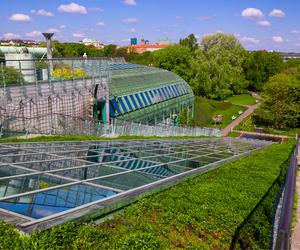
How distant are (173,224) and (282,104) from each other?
4321cm

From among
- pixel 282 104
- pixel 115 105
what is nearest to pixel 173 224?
pixel 115 105

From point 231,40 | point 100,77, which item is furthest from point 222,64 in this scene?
point 100,77

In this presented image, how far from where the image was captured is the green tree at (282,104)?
4559 cm

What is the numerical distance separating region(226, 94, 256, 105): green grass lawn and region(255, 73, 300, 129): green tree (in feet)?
73.0

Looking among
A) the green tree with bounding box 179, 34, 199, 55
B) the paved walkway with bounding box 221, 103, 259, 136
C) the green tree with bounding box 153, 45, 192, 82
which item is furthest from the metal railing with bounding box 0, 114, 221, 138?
the green tree with bounding box 179, 34, 199, 55

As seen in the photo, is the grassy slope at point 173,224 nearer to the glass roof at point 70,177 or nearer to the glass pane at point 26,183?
the glass roof at point 70,177

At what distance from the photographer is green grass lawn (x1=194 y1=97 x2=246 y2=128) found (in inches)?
1948

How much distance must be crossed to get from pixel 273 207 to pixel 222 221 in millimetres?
1079

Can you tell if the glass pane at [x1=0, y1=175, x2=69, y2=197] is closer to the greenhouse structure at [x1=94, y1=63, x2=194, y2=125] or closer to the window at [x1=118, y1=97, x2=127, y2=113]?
the greenhouse structure at [x1=94, y1=63, x2=194, y2=125]

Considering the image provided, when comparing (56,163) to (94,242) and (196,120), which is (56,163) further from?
(196,120)

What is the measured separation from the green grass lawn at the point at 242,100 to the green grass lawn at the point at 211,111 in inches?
343

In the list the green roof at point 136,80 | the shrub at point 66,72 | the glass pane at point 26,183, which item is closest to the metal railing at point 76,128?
the shrub at point 66,72

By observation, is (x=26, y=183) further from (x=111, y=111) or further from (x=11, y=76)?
(x=111, y=111)

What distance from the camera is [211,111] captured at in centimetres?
5691
